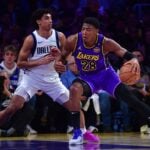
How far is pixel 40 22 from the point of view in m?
9.21

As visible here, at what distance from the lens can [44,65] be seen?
9.27 metres

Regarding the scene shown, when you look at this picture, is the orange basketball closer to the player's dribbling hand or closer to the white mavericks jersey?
the player's dribbling hand

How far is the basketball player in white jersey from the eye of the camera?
29.9 ft

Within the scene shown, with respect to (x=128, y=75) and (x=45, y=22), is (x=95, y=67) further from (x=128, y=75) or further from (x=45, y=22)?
(x=45, y=22)

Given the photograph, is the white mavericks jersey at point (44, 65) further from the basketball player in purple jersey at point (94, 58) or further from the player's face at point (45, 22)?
the basketball player in purple jersey at point (94, 58)

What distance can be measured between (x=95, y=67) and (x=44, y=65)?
92 centimetres

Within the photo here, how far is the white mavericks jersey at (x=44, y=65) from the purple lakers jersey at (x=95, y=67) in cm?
62

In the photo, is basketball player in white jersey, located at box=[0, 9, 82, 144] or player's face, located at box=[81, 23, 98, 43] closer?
player's face, located at box=[81, 23, 98, 43]

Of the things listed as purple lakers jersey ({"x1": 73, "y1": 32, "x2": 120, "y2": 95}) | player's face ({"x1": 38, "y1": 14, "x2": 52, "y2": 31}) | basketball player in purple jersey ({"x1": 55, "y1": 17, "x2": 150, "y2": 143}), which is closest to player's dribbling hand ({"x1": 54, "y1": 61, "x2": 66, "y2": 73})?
basketball player in purple jersey ({"x1": 55, "y1": 17, "x2": 150, "y2": 143})

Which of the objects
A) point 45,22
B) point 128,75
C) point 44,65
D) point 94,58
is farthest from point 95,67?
point 45,22

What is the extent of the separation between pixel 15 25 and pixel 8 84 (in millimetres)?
3143

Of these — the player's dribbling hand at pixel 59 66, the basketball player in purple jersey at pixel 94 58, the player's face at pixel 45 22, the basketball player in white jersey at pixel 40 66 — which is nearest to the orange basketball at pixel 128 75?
the basketball player in purple jersey at pixel 94 58

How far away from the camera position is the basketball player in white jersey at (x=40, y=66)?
912 cm

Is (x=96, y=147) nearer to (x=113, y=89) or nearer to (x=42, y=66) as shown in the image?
(x=113, y=89)
